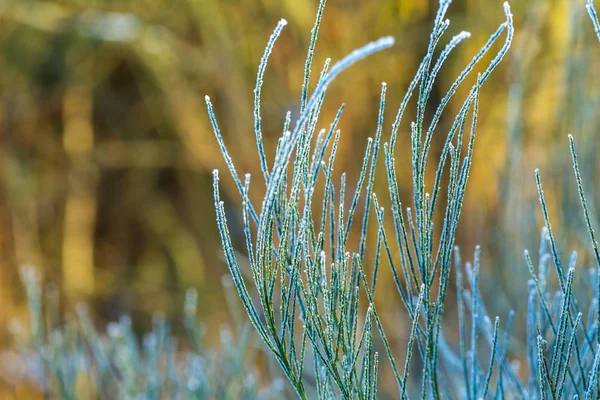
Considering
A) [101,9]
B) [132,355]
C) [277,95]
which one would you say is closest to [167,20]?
[101,9]

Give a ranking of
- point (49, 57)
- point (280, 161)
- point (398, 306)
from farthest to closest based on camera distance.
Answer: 1. point (49, 57)
2. point (398, 306)
3. point (280, 161)

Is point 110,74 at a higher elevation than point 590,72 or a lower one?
higher

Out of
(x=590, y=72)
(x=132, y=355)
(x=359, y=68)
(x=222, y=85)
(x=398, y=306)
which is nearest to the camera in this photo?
(x=132, y=355)

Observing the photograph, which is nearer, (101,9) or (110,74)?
(101,9)

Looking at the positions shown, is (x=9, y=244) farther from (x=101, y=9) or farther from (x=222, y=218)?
(x=222, y=218)

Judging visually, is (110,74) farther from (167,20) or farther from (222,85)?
(222,85)

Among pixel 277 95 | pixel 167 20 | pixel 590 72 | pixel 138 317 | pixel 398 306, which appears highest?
pixel 167 20

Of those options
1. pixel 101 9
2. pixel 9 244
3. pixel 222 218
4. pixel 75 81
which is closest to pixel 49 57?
pixel 75 81
